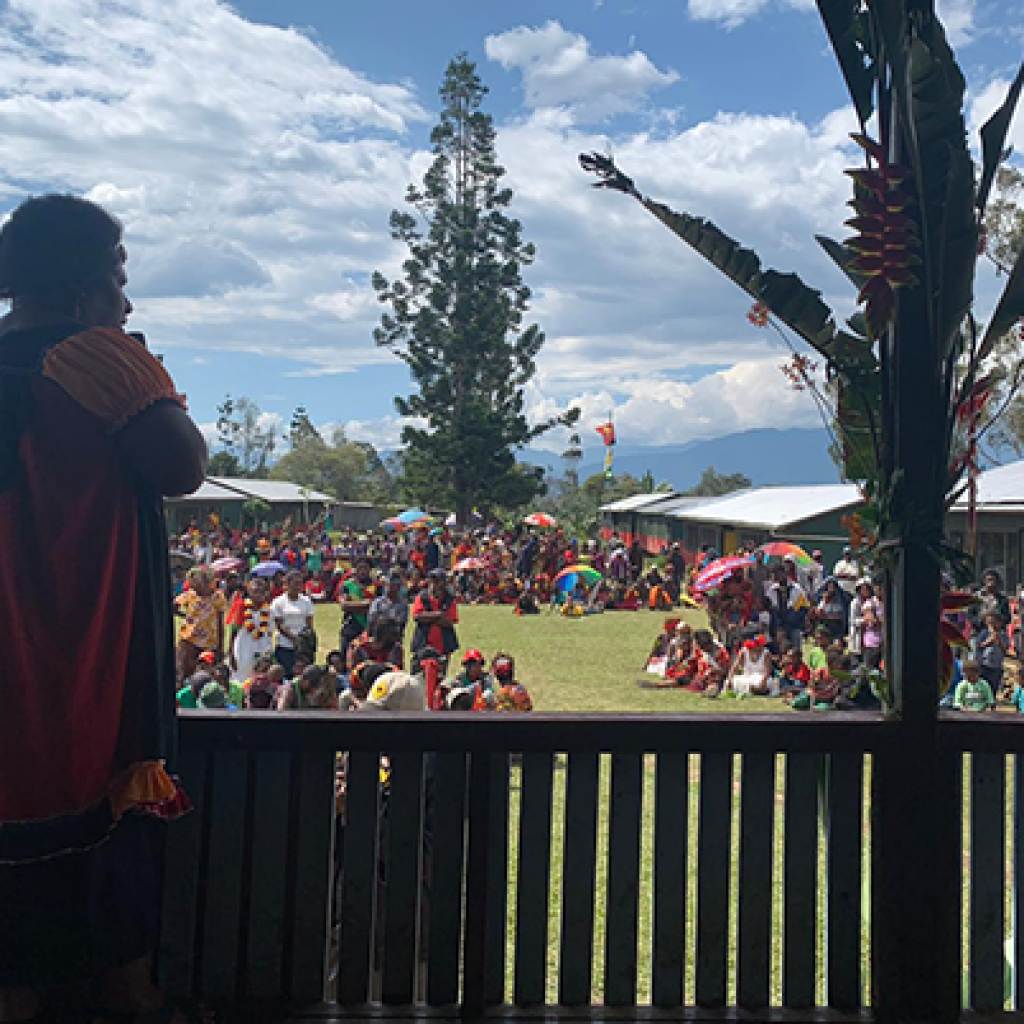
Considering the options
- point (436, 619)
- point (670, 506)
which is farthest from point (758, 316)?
point (670, 506)

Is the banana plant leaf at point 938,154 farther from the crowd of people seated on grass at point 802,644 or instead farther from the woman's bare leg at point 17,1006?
the crowd of people seated on grass at point 802,644

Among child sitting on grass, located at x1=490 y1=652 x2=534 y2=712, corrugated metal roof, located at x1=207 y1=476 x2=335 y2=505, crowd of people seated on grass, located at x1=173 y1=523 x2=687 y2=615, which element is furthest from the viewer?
corrugated metal roof, located at x1=207 y1=476 x2=335 y2=505

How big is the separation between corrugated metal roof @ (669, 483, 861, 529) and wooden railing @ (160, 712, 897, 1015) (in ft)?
63.2

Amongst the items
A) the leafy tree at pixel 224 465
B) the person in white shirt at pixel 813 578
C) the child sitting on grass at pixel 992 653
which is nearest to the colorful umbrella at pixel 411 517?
the person in white shirt at pixel 813 578

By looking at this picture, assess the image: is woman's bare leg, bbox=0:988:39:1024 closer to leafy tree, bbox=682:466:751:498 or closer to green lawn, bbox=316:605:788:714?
green lawn, bbox=316:605:788:714

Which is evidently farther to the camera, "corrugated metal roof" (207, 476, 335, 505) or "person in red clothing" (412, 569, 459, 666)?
"corrugated metal roof" (207, 476, 335, 505)

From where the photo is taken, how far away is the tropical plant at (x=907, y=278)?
7.77ft

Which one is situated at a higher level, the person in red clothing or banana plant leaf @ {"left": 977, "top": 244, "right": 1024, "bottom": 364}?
banana plant leaf @ {"left": 977, "top": 244, "right": 1024, "bottom": 364}

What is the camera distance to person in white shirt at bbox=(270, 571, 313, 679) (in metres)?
10.7

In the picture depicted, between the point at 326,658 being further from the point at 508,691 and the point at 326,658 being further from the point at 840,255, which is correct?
the point at 840,255

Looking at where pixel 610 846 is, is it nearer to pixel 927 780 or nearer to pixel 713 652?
pixel 927 780

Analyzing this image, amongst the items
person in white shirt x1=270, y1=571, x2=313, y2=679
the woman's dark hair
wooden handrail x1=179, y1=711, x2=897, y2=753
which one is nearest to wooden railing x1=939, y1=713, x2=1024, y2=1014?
wooden handrail x1=179, y1=711, x2=897, y2=753

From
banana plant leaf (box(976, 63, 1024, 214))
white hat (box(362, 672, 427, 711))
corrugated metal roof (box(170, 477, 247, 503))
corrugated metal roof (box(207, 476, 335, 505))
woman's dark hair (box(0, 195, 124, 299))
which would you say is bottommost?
white hat (box(362, 672, 427, 711))

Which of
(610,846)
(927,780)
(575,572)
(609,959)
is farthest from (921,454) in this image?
(575,572)
